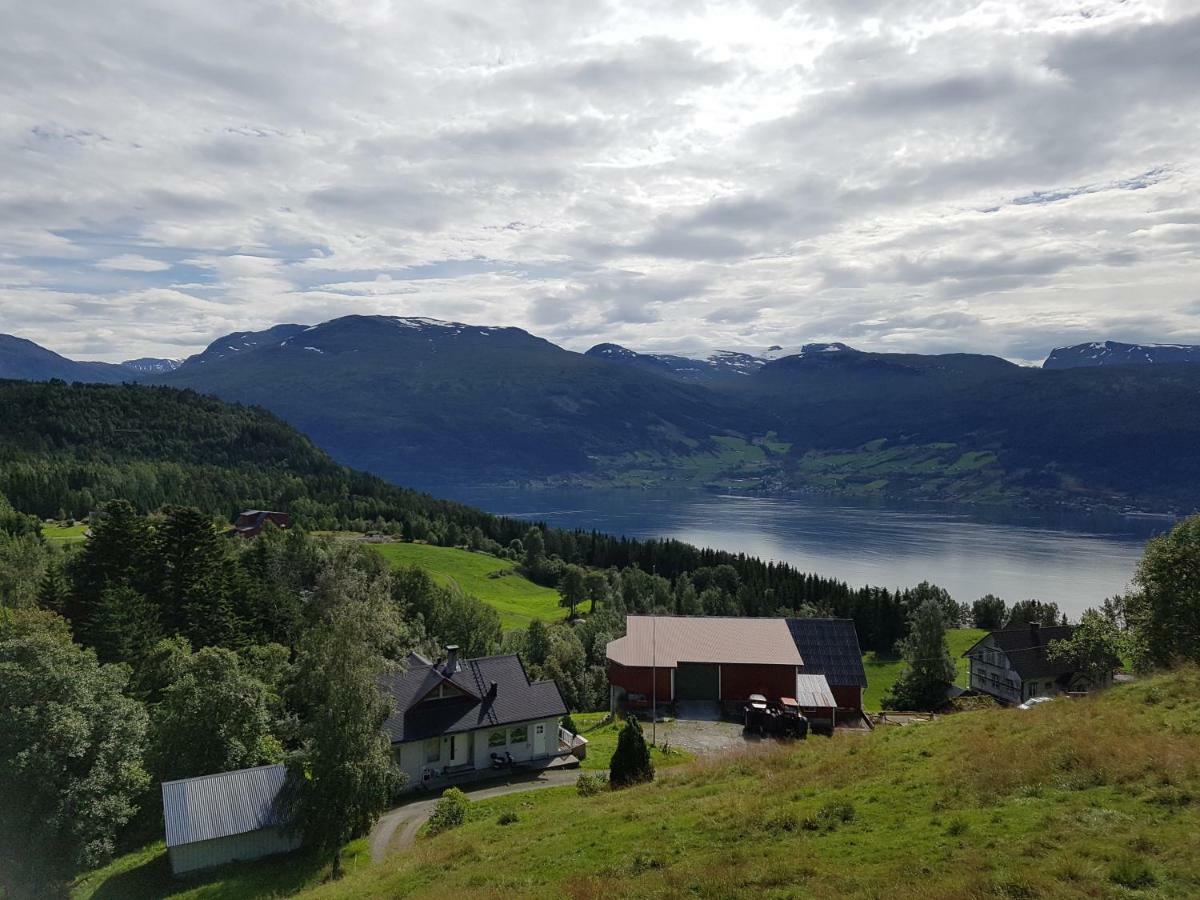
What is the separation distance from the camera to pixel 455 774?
41.6 meters

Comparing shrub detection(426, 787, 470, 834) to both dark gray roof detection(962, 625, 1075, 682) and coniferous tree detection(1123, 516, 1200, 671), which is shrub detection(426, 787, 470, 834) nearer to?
coniferous tree detection(1123, 516, 1200, 671)

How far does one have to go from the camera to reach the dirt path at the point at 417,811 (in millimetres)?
31781

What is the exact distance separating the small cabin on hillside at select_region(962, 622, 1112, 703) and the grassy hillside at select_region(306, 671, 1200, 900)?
5999cm

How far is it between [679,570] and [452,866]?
128 m

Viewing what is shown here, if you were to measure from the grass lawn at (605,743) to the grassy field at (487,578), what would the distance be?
49.1 m

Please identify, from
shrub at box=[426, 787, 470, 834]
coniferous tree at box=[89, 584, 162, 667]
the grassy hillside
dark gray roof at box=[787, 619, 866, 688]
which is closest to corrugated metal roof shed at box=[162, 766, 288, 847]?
shrub at box=[426, 787, 470, 834]

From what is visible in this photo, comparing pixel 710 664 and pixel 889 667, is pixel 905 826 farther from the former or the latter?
pixel 889 667

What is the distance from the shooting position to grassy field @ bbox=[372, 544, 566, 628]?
112 m

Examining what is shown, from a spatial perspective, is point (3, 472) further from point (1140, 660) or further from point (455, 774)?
point (1140, 660)

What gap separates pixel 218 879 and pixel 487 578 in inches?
3911

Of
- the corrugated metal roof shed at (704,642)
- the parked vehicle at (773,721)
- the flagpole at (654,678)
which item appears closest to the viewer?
the parked vehicle at (773,721)

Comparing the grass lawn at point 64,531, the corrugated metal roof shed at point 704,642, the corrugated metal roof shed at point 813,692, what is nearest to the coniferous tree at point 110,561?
the corrugated metal roof shed at point 704,642

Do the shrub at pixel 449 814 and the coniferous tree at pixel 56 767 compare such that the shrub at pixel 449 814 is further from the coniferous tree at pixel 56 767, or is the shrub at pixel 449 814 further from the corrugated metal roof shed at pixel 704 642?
the corrugated metal roof shed at pixel 704 642

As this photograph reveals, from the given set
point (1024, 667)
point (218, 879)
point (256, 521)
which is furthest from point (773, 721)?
point (256, 521)
